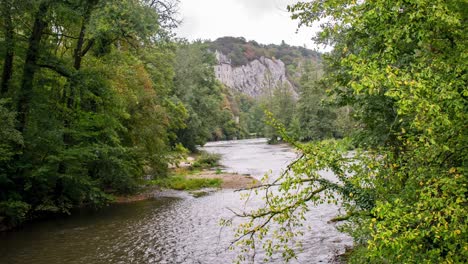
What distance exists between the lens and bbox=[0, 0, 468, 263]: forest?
5.00 m

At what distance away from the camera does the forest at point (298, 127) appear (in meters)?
5.00

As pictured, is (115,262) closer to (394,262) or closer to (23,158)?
(23,158)

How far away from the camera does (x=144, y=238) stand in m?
14.9

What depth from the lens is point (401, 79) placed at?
4707 mm

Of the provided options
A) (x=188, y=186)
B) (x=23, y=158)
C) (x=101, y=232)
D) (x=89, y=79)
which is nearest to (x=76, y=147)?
(x=23, y=158)

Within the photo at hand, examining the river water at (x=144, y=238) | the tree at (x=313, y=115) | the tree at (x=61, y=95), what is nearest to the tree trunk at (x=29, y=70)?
the tree at (x=61, y=95)

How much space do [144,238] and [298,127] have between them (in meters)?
10.5

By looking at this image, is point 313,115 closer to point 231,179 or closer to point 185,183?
point 231,179

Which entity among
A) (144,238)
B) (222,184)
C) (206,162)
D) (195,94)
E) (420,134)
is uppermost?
(195,94)

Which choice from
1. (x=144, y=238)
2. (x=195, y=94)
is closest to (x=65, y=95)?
(x=144, y=238)

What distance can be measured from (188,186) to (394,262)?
22.9 m

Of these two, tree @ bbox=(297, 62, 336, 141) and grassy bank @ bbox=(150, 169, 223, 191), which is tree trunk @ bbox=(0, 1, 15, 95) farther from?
tree @ bbox=(297, 62, 336, 141)

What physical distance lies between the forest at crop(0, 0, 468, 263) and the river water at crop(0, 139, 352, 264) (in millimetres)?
974

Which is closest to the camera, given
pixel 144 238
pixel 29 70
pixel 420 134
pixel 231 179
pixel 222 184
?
pixel 420 134
